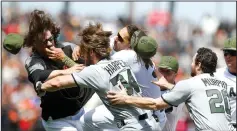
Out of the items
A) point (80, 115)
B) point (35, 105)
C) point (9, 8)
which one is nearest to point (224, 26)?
point (9, 8)

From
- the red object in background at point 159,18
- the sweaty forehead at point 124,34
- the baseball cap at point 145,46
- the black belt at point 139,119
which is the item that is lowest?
the black belt at point 139,119

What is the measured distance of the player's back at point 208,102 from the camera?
24.4 feet

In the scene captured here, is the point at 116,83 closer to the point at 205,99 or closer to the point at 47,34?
the point at 205,99

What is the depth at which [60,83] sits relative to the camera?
7.51 meters

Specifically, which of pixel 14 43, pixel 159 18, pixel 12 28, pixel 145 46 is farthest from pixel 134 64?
pixel 159 18

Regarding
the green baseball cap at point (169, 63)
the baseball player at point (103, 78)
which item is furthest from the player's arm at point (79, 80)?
the green baseball cap at point (169, 63)

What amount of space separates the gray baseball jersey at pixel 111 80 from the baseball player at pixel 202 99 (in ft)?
0.36

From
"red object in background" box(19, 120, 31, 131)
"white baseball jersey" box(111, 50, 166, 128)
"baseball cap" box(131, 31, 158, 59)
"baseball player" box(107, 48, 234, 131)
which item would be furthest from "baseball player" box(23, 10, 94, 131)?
"red object in background" box(19, 120, 31, 131)

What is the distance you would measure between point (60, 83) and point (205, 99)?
1466 mm

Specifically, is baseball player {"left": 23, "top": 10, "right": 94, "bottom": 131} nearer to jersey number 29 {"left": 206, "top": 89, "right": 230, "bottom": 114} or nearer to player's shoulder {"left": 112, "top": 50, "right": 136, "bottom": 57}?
player's shoulder {"left": 112, "top": 50, "right": 136, "bottom": 57}

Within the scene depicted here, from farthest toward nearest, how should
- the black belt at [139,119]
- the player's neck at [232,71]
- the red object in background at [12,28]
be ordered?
the red object in background at [12,28]
the player's neck at [232,71]
the black belt at [139,119]

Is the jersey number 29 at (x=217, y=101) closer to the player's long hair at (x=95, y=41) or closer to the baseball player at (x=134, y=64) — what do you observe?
the baseball player at (x=134, y=64)

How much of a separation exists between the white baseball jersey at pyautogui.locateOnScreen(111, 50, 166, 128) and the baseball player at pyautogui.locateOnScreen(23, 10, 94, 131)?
2.03 feet

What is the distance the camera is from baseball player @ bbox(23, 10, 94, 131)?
827cm
